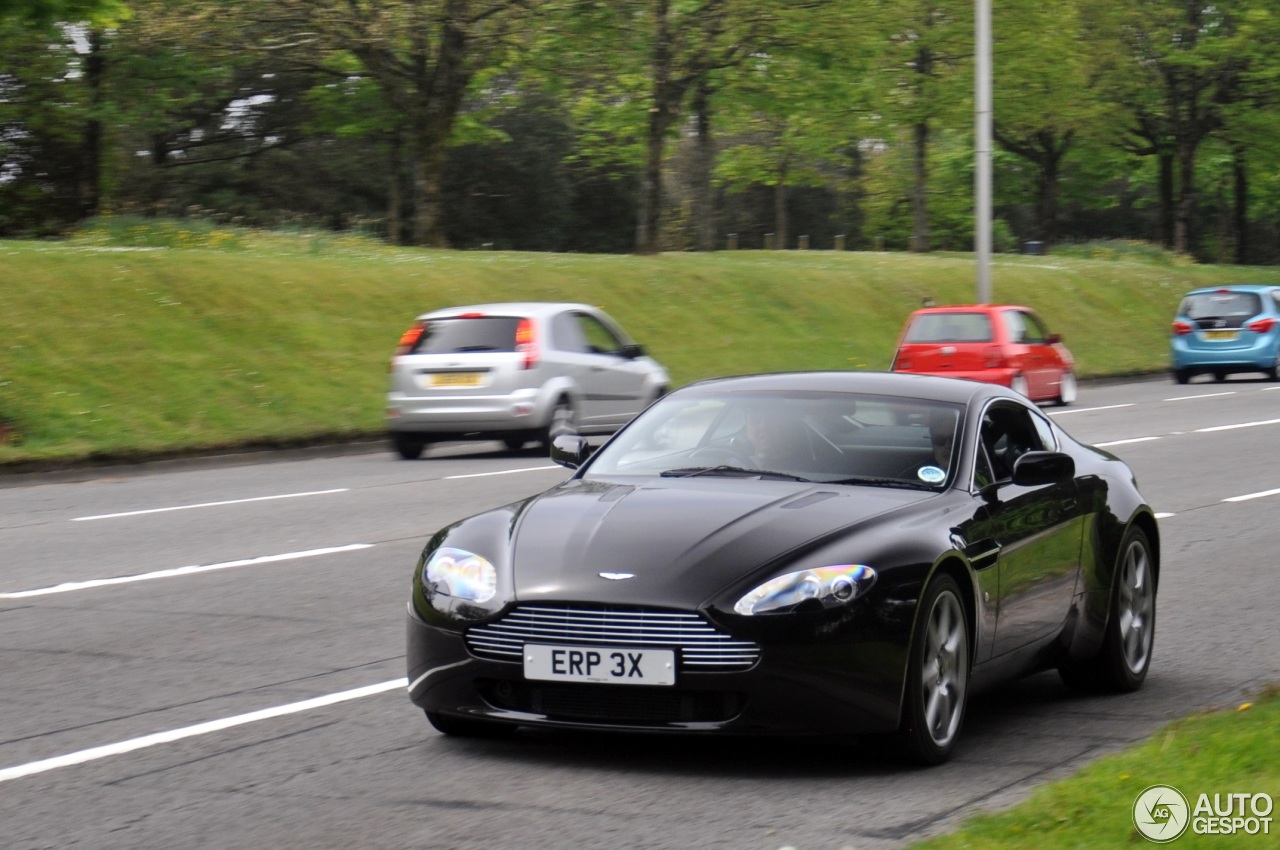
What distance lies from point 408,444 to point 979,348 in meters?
9.72

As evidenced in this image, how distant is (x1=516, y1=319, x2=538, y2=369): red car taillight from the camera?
20.1 m

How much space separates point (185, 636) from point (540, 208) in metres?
49.9

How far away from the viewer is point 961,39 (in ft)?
167

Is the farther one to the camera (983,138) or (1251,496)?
(983,138)

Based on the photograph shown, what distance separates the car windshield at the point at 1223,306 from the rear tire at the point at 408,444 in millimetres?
18796

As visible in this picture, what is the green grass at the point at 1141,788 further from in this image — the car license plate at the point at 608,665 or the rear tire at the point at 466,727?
the rear tire at the point at 466,727

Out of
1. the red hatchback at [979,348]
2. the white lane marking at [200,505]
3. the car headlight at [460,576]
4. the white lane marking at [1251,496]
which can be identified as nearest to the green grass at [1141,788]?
the car headlight at [460,576]

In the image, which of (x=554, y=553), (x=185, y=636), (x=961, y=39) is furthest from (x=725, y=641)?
(x=961, y=39)

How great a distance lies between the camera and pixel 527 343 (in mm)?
20219

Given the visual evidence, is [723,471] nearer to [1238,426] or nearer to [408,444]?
[408,444]

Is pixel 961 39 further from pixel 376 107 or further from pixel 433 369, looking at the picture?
pixel 433 369

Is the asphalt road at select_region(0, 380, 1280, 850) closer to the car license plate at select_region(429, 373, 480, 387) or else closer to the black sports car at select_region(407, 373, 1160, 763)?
the black sports car at select_region(407, 373, 1160, 763)

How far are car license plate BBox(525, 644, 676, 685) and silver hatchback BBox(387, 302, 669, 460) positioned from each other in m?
14.1

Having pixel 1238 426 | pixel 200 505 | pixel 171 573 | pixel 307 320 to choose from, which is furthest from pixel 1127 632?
pixel 307 320
